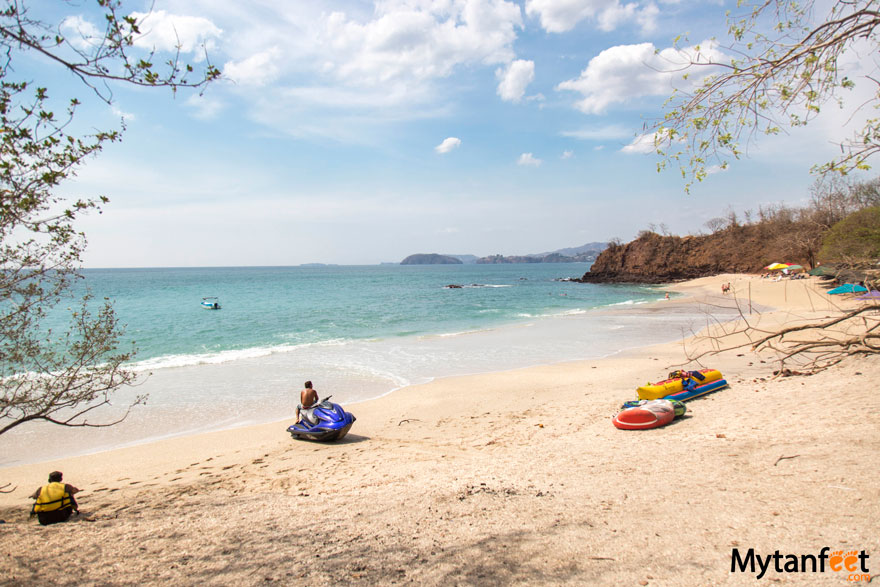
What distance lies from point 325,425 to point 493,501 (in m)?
4.89

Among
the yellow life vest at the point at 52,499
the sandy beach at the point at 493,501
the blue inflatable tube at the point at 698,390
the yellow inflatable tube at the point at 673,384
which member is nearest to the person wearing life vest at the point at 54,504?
the yellow life vest at the point at 52,499

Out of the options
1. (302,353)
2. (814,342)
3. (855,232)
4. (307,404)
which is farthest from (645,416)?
(855,232)

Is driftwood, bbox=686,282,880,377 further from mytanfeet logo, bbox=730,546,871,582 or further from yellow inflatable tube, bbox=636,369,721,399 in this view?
mytanfeet logo, bbox=730,546,871,582

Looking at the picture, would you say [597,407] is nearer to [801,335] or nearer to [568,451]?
[568,451]

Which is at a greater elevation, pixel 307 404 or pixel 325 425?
pixel 307 404

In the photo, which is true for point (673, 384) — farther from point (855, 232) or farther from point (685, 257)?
point (685, 257)

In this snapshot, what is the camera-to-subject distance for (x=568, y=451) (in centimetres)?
711

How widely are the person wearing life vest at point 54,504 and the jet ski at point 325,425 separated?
4168 millimetres

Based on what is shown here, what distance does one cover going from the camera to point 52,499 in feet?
17.1

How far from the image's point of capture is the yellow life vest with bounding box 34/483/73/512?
17.0 ft

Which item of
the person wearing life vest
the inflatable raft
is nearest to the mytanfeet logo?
the inflatable raft

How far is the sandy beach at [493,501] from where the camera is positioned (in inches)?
146

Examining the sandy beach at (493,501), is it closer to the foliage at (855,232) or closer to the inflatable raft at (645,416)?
the inflatable raft at (645,416)

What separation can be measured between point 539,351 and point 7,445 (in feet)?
55.6
